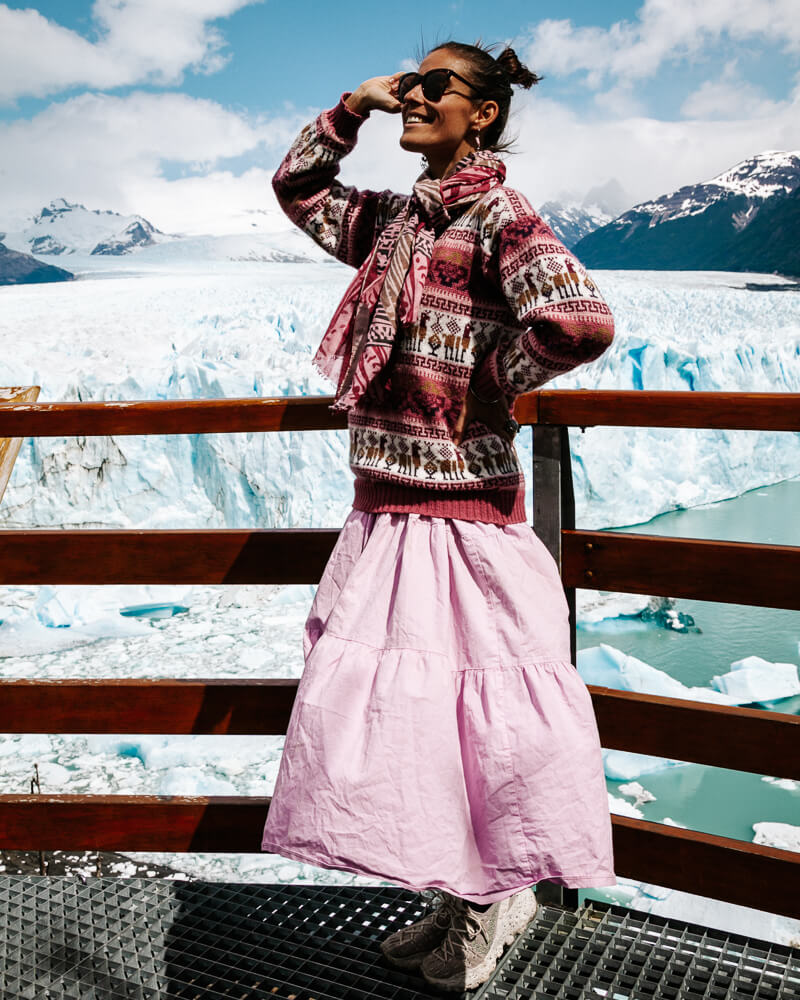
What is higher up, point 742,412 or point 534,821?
point 742,412

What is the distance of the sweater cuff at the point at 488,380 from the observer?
1155 millimetres

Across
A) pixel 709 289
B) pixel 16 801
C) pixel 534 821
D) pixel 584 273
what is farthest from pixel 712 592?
pixel 709 289

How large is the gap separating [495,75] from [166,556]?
0.94m

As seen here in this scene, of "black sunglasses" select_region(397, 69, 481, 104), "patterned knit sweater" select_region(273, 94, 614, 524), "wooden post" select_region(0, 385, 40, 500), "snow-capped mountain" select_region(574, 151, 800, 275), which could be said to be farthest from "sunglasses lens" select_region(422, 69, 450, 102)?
"snow-capped mountain" select_region(574, 151, 800, 275)

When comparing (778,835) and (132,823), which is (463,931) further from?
(778,835)

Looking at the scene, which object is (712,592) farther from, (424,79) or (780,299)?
(780,299)

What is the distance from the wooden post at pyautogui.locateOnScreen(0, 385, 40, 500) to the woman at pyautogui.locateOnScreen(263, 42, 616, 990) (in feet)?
2.41

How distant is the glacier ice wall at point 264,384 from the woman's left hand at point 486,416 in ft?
19.9

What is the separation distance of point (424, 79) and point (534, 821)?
100 centimetres

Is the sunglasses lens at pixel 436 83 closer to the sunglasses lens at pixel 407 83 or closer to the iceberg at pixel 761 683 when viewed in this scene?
the sunglasses lens at pixel 407 83

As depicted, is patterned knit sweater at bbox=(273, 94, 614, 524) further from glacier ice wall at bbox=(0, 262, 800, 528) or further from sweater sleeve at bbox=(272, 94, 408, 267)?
glacier ice wall at bbox=(0, 262, 800, 528)

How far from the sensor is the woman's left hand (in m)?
1.20

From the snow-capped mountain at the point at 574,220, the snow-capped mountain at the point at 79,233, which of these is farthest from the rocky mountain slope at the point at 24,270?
the snow-capped mountain at the point at 574,220

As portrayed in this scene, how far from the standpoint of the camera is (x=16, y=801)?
5.32 feet
